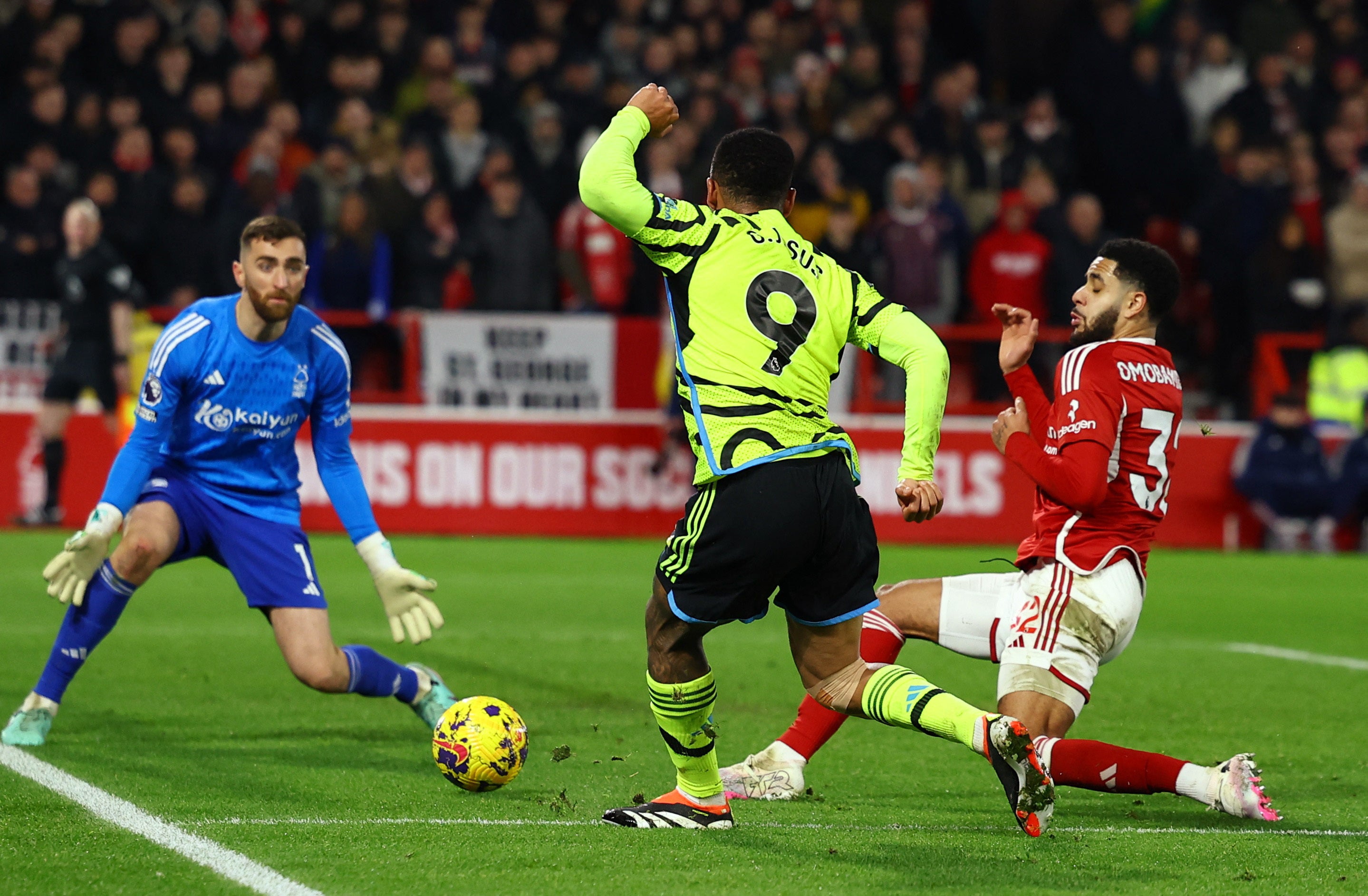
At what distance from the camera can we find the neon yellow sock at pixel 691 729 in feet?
16.4

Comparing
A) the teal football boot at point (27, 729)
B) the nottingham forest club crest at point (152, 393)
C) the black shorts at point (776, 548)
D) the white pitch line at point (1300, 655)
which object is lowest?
the white pitch line at point (1300, 655)

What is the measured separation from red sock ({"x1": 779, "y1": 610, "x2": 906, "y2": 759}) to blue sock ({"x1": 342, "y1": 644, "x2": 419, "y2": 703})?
5.04 ft

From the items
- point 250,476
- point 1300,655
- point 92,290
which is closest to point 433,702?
point 250,476

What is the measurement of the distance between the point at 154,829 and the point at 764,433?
6.77 ft

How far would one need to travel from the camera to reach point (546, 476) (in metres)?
15.1

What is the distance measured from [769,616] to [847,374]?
467 centimetres

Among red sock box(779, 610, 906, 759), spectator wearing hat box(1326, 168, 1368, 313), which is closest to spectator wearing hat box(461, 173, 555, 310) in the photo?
spectator wearing hat box(1326, 168, 1368, 313)

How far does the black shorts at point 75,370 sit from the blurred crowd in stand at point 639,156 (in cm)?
113

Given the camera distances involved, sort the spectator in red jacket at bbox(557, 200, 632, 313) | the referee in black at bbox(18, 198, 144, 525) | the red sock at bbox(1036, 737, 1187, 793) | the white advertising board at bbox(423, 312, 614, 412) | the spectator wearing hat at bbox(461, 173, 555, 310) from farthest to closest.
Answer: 1. the spectator in red jacket at bbox(557, 200, 632, 313)
2. the spectator wearing hat at bbox(461, 173, 555, 310)
3. the white advertising board at bbox(423, 312, 614, 412)
4. the referee in black at bbox(18, 198, 144, 525)
5. the red sock at bbox(1036, 737, 1187, 793)

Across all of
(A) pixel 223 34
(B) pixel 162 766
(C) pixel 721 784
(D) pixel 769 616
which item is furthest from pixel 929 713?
(A) pixel 223 34

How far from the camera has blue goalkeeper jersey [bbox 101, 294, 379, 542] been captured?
636 cm

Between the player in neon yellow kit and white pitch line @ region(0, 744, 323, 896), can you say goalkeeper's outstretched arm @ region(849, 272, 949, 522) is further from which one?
white pitch line @ region(0, 744, 323, 896)

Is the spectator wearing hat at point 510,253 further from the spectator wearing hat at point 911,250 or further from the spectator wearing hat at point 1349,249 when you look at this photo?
the spectator wearing hat at point 1349,249

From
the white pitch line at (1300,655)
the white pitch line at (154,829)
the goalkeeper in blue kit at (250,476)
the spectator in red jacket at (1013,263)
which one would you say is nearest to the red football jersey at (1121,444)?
the goalkeeper in blue kit at (250,476)
